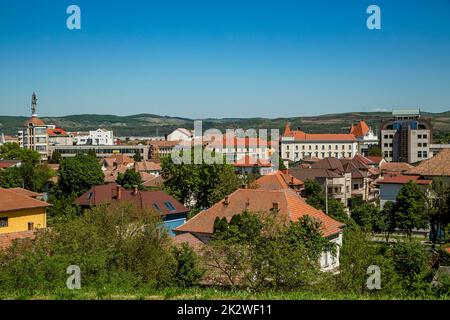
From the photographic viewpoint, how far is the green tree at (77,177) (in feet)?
172

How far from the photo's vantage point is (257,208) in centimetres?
2966

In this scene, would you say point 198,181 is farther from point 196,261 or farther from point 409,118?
point 409,118

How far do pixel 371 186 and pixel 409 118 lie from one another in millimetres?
33416

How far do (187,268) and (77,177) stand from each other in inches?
1436

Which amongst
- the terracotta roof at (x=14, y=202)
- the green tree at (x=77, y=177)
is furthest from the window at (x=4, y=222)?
the green tree at (x=77, y=177)

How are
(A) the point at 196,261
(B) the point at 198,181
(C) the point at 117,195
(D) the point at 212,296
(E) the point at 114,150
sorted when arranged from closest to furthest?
A: 1. (D) the point at 212,296
2. (A) the point at 196,261
3. (C) the point at 117,195
4. (B) the point at 198,181
5. (E) the point at 114,150

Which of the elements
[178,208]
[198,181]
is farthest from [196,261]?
[198,181]

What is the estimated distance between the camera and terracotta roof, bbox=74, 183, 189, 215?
37.5 meters

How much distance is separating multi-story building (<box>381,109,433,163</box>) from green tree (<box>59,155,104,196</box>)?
5956cm

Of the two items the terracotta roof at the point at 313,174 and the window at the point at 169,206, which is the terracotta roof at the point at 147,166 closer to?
the terracotta roof at the point at 313,174

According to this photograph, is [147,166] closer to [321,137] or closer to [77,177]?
[77,177]

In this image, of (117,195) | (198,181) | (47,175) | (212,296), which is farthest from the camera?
(47,175)

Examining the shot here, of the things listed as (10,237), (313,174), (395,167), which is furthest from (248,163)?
(10,237)
